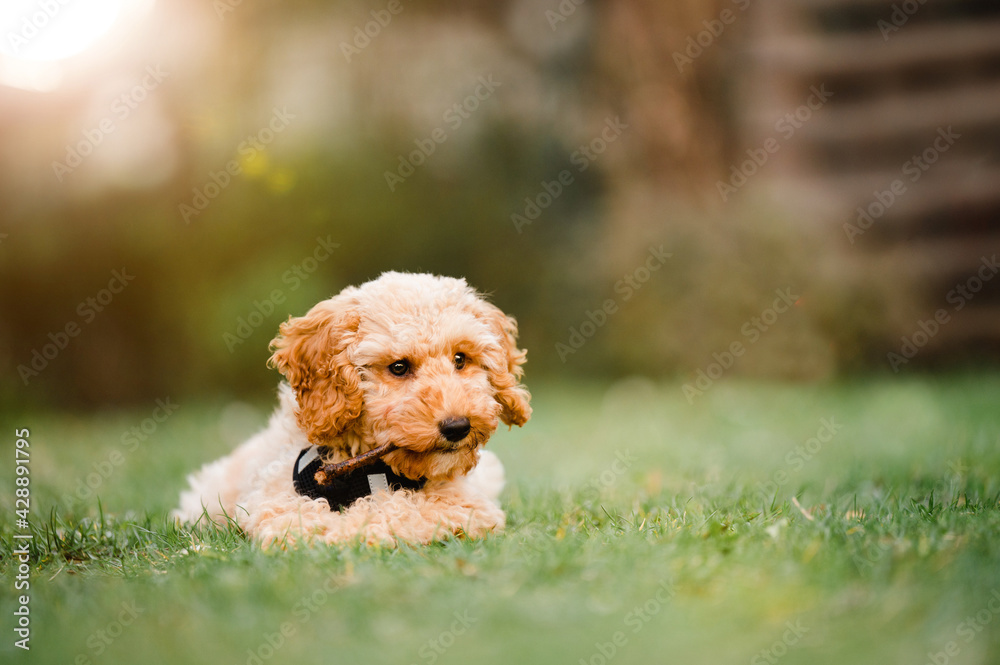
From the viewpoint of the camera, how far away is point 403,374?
10.4 feet

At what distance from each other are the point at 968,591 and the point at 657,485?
234 centimetres

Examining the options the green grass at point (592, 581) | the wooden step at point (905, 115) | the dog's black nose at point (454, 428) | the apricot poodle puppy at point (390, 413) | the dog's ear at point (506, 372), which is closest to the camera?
the green grass at point (592, 581)

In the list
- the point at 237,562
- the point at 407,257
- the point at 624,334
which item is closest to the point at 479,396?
the point at 237,562

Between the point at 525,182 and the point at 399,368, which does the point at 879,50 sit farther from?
the point at 399,368

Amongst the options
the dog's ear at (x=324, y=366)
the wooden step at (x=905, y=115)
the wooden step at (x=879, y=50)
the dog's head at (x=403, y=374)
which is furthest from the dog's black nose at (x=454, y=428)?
the wooden step at (x=879, y=50)

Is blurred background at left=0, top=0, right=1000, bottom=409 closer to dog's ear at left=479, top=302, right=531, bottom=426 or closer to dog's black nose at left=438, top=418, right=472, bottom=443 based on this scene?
dog's ear at left=479, top=302, right=531, bottom=426

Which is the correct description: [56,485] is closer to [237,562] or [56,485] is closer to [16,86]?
[237,562]

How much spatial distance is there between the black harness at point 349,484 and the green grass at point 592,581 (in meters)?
0.36

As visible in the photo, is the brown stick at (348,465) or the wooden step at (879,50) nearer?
the brown stick at (348,465)

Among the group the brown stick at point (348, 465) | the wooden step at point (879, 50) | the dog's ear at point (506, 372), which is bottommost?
the brown stick at point (348, 465)

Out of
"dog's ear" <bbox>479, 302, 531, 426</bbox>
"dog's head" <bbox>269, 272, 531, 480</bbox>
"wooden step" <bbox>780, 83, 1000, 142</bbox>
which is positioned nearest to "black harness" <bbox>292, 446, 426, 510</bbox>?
A: "dog's head" <bbox>269, 272, 531, 480</bbox>

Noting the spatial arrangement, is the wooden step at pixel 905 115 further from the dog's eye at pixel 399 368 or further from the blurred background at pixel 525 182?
the dog's eye at pixel 399 368

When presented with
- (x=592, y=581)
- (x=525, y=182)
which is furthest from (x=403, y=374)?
(x=525, y=182)

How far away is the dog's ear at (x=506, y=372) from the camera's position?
11.1 feet
